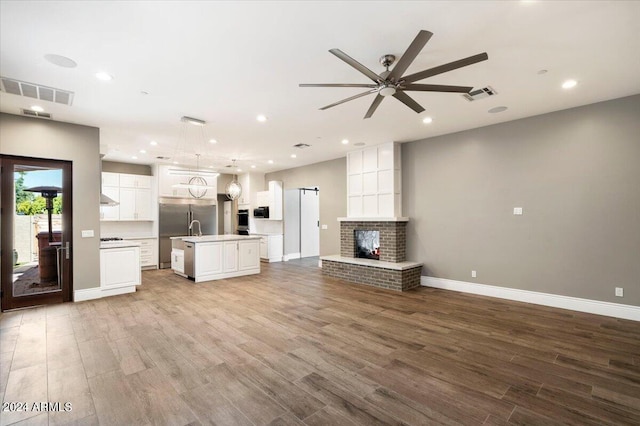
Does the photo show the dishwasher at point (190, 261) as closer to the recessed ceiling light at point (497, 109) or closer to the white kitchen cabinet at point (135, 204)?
the white kitchen cabinet at point (135, 204)

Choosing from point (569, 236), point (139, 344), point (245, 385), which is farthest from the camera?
point (569, 236)

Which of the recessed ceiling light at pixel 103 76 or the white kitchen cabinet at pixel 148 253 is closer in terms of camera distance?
the recessed ceiling light at pixel 103 76

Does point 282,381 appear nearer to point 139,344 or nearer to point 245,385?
point 245,385

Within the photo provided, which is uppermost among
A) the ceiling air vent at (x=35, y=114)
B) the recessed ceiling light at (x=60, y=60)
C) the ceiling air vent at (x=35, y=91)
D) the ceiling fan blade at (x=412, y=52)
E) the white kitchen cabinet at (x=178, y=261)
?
the recessed ceiling light at (x=60, y=60)

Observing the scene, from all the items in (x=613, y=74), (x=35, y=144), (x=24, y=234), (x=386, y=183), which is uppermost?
(x=613, y=74)

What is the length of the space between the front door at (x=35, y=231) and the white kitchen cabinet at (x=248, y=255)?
3151 mm

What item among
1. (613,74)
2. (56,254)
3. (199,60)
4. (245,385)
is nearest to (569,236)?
(613,74)

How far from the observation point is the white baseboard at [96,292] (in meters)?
5.02

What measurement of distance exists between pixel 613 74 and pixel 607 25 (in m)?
1.29

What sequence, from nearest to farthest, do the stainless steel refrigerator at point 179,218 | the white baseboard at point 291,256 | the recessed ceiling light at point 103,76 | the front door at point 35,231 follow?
the recessed ceiling light at point 103,76, the front door at point 35,231, the stainless steel refrigerator at point 179,218, the white baseboard at point 291,256

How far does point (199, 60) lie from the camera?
10.00 feet

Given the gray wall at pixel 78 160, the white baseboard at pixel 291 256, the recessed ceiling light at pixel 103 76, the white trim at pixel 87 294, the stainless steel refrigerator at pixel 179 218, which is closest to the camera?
the recessed ceiling light at pixel 103 76

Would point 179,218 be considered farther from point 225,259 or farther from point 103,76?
point 103,76

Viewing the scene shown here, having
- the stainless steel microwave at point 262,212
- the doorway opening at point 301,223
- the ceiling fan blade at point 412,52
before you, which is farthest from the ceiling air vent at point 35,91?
the doorway opening at point 301,223
